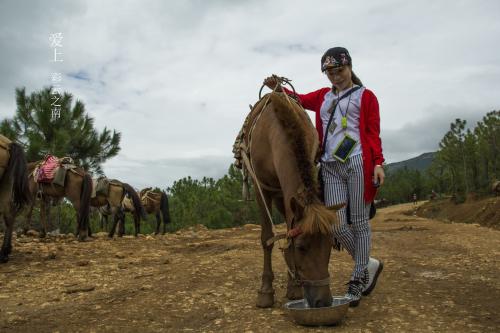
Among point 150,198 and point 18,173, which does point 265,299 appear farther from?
point 150,198

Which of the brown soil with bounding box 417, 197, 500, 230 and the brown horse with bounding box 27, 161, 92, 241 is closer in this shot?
the brown horse with bounding box 27, 161, 92, 241

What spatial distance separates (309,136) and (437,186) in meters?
61.0

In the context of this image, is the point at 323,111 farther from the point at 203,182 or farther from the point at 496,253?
the point at 203,182

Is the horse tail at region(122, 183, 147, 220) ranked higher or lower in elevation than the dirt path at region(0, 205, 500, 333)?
higher

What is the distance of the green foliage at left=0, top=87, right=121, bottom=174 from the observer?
13602 millimetres

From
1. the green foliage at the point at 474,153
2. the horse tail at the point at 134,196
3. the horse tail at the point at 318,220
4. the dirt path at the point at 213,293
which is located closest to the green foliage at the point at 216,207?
the horse tail at the point at 134,196

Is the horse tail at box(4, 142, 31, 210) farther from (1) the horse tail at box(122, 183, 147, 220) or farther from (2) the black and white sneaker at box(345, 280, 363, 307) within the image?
(1) the horse tail at box(122, 183, 147, 220)

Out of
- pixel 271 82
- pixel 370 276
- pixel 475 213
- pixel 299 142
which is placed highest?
pixel 271 82

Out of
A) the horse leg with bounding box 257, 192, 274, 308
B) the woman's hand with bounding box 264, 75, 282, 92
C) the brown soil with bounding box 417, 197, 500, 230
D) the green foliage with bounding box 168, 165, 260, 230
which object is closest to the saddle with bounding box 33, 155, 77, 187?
the woman's hand with bounding box 264, 75, 282, 92

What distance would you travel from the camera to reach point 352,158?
3.06 metres

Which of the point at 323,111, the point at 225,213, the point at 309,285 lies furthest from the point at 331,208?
the point at 225,213

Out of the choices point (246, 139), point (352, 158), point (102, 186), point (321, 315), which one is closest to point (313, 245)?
point (321, 315)

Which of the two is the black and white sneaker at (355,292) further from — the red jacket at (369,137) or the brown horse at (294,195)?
the red jacket at (369,137)

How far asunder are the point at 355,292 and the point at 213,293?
124cm
